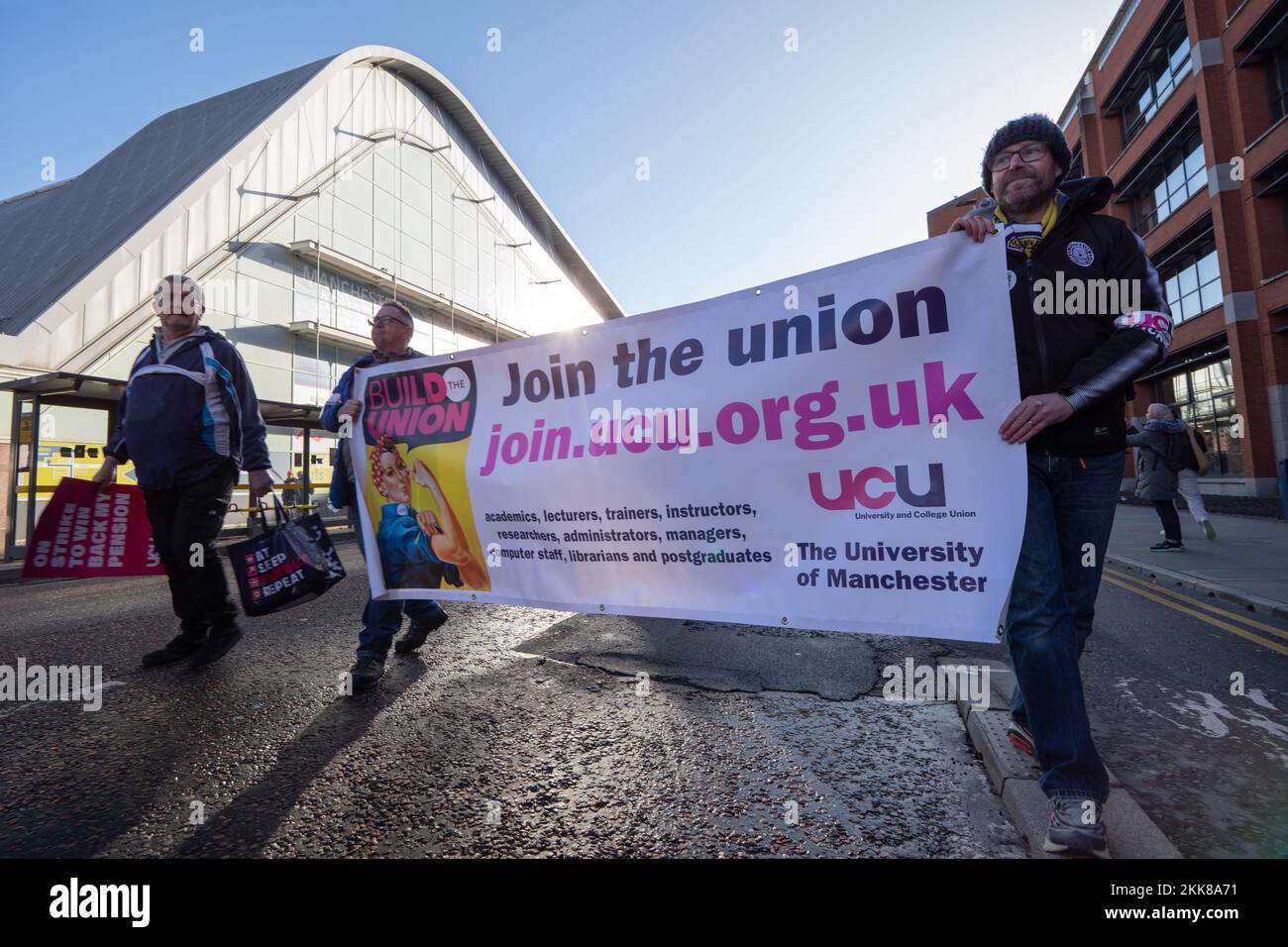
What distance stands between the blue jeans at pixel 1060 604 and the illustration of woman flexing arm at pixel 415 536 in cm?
226

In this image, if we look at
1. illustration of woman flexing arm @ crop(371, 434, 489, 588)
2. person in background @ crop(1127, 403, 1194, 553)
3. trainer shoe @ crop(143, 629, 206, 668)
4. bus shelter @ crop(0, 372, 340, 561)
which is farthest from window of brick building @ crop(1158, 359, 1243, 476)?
bus shelter @ crop(0, 372, 340, 561)

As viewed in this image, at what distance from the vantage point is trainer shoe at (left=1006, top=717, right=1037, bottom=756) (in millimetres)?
2298

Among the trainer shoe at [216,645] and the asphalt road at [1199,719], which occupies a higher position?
the trainer shoe at [216,645]

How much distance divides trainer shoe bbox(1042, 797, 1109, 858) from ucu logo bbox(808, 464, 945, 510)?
0.90 meters

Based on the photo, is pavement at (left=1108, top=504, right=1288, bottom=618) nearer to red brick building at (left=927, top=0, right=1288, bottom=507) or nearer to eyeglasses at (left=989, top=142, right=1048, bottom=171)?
eyeglasses at (left=989, top=142, right=1048, bottom=171)

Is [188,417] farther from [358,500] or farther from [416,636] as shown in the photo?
[416,636]

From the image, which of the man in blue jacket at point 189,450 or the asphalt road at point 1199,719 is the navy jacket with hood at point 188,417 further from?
the asphalt road at point 1199,719

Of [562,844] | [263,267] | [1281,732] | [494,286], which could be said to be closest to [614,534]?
[562,844]

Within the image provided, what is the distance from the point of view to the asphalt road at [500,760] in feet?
6.19

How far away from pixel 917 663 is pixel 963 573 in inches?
74.0

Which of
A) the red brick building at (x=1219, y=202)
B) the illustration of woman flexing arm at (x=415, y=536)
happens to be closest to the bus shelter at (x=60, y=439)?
the illustration of woman flexing arm at (x=415, y=536)

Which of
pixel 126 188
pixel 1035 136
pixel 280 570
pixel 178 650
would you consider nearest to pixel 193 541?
pixel 280 570

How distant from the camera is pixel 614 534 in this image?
2.75 meters
